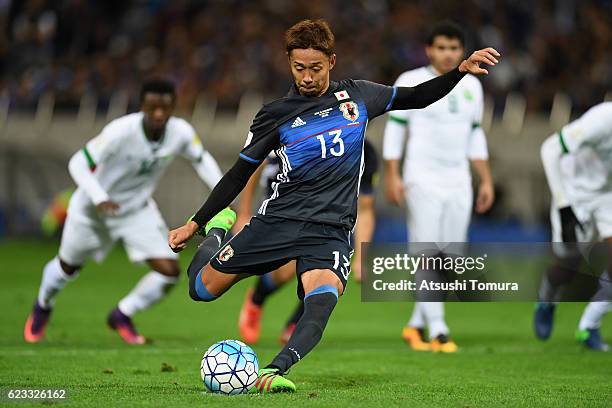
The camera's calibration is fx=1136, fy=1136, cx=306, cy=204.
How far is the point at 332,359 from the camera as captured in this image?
8.96 m

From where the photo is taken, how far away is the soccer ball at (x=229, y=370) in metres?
6.46

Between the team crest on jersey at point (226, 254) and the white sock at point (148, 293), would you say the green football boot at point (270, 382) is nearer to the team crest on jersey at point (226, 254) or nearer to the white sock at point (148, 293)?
the team crest on jersey at point (226, 254)

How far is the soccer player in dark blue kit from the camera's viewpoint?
6781 mm

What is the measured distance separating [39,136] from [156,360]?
14722 millimetres

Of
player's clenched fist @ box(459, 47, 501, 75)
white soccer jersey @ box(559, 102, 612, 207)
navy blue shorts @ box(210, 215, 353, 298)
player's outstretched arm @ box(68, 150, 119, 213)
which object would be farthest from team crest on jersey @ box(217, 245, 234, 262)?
white soccer jersey @ box(559, 102, 612, 207)

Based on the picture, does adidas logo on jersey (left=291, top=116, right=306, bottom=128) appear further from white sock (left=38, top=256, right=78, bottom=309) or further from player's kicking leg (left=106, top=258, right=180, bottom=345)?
white sock (left=38, top=256, right=78, bottom=309)

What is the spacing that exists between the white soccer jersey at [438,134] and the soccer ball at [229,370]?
3.82 meters

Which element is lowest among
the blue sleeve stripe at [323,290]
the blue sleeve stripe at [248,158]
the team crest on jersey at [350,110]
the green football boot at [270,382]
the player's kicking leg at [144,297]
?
the green football boot at [270,382]

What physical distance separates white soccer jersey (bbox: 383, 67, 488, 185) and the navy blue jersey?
2916mm

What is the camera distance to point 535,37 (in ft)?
74.5

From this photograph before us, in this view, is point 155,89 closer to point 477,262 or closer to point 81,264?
point 81,264

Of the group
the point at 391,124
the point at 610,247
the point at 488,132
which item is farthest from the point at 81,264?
the point at 488,132

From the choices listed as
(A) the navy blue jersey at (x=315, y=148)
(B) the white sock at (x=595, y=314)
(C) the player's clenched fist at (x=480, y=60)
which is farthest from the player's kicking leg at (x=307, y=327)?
(B) the white sock at (x=595, y=314)

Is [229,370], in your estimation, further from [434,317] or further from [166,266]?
[166,266]
